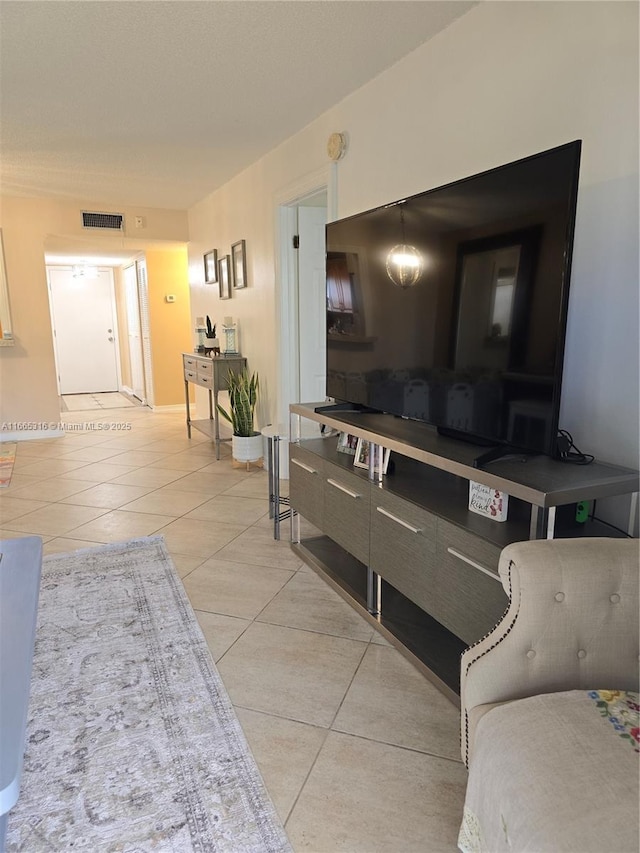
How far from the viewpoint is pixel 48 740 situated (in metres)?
1.54

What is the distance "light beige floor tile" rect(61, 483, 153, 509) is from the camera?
3.57 meters

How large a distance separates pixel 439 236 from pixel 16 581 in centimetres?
174

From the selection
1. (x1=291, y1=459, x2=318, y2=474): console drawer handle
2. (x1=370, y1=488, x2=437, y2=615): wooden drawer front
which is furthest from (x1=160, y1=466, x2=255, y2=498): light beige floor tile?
(x1=370, y1=488, x2=437, y2=615): wooden drawer front

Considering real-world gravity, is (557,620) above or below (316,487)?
above

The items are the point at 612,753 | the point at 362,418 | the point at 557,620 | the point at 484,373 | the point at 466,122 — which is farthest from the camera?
the point at 362,418

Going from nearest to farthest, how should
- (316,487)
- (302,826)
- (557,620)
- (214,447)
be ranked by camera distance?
(557,620) < (302,826) < (316,487) < (214,447)

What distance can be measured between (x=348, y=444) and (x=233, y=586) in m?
0.82

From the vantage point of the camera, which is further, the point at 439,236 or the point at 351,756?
the point at 439,236

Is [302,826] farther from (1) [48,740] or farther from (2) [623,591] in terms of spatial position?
(2) [623,591]

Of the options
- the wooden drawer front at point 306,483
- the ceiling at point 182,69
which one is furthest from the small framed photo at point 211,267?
the wooden drawer front at point 306,483

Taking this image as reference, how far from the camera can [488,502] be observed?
5.34ft

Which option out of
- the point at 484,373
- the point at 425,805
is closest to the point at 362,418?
the point at 484,373

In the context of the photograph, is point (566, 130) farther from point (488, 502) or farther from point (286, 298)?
point (286, 298)

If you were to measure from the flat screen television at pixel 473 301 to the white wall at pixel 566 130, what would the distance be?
0.31 m
